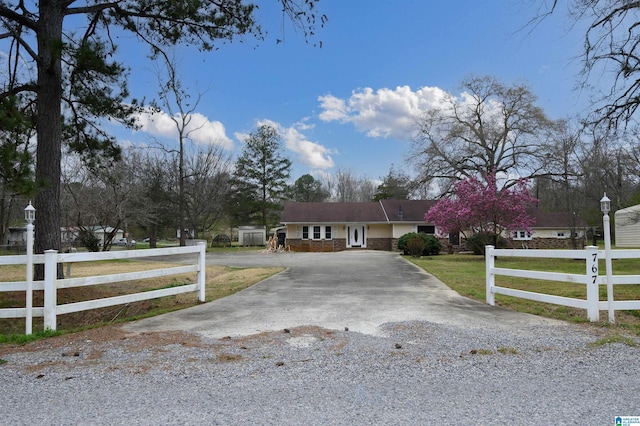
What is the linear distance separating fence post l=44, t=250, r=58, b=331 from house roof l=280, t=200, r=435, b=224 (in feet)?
88.6

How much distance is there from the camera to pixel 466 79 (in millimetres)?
30609

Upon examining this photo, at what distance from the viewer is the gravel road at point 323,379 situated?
123 inches

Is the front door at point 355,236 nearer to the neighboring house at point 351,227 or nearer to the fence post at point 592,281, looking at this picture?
the neighboring house at point 351,227

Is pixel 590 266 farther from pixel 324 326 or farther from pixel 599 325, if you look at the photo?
pixel 324 326

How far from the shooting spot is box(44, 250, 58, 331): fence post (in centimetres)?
566

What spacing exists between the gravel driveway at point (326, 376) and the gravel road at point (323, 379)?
0.05 ft

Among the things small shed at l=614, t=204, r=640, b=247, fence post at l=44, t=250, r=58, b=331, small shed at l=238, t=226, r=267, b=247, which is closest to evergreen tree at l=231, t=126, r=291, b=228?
small shed at l=238, t=226, r=267, b=247

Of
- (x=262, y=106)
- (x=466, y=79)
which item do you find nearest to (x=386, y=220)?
(x=466, y=79)

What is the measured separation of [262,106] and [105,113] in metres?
12.1

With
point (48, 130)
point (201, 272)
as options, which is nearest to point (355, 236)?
point (201, 272)

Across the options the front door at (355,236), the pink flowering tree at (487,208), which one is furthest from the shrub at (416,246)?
the front door at (355,236)

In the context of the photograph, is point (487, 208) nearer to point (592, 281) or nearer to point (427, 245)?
point (427, 245)

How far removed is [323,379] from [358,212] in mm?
30925

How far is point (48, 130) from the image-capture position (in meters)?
8.72
